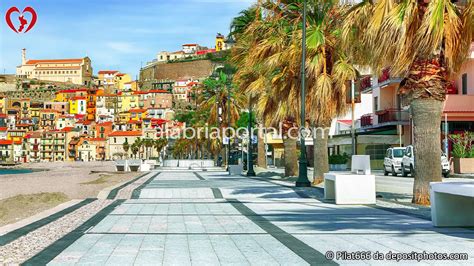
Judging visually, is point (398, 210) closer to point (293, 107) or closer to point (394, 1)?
point (394, 1)

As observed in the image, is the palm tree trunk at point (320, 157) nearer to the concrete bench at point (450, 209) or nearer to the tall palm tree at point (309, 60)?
the tall palm tree at point (309, 60)

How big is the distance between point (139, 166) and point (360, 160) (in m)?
42.3

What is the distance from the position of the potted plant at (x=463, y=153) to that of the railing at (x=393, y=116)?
949cm

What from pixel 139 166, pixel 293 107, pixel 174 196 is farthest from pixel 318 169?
pixel 139 166

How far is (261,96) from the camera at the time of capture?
35938 millimetres

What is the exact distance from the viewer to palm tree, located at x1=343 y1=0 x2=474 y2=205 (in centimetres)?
1542

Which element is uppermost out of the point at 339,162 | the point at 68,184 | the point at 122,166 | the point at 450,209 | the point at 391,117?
the point at 391,117

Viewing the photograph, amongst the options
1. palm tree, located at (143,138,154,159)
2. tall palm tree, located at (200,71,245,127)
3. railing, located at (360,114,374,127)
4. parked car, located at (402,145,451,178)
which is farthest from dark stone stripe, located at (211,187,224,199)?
palm tree, located at (143,138,154,159)

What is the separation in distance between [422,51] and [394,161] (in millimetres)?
25963

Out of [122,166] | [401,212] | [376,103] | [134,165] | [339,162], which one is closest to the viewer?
[401,212]

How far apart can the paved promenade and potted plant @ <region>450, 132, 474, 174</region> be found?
25953mm

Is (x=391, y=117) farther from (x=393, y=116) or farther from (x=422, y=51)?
(x=422, y=51)

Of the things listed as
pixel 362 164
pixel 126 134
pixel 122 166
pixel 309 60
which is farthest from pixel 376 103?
pixel 126 134

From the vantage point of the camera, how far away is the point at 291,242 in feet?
31.7
